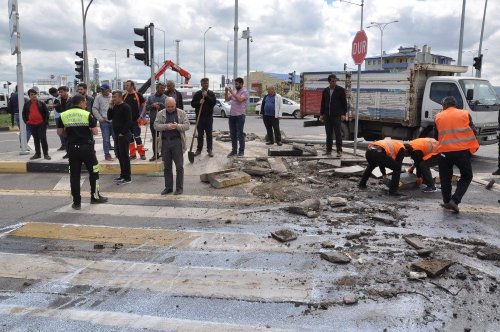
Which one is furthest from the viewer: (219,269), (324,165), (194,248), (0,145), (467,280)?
(0,145)

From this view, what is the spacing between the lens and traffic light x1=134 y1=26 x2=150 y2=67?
10.7 meters

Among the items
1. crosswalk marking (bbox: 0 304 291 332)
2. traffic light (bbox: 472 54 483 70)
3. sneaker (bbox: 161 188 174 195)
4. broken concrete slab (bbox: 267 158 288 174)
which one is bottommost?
crosswalk marking (bbox: 0 304 291 332)

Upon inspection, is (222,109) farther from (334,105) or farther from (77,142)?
(77,142)

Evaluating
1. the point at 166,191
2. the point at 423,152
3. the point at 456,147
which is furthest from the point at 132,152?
the point at 456,147

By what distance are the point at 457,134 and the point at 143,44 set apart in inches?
288

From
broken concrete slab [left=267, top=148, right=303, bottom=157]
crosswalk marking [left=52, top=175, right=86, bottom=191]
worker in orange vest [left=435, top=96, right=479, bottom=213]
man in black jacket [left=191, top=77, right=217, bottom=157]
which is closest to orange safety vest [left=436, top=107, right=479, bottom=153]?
worker in orange vest [left=435, top=96, right=479, bottom=213]

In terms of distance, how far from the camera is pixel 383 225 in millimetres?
6168

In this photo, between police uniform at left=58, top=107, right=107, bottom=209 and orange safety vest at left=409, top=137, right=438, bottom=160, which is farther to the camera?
orange safety vest at left=409, top=137, right=438, bottom=160

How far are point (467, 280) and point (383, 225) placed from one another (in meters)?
1.84

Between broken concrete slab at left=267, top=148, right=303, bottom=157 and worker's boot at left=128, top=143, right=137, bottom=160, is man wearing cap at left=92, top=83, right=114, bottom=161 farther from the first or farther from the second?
broken concrete slab at left=267, top=148, right=303, bottom=157

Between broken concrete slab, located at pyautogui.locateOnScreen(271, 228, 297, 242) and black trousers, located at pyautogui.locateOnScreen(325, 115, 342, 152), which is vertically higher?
black trousers, located at pyautogui.locateOnScreen(325, 115, 342, 152)

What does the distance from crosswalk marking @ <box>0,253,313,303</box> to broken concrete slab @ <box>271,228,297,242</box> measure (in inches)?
36.5

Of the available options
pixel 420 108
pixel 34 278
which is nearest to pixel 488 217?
pixel 34 278

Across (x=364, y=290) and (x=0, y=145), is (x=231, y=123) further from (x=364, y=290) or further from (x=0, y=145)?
(x=0, y=145)
